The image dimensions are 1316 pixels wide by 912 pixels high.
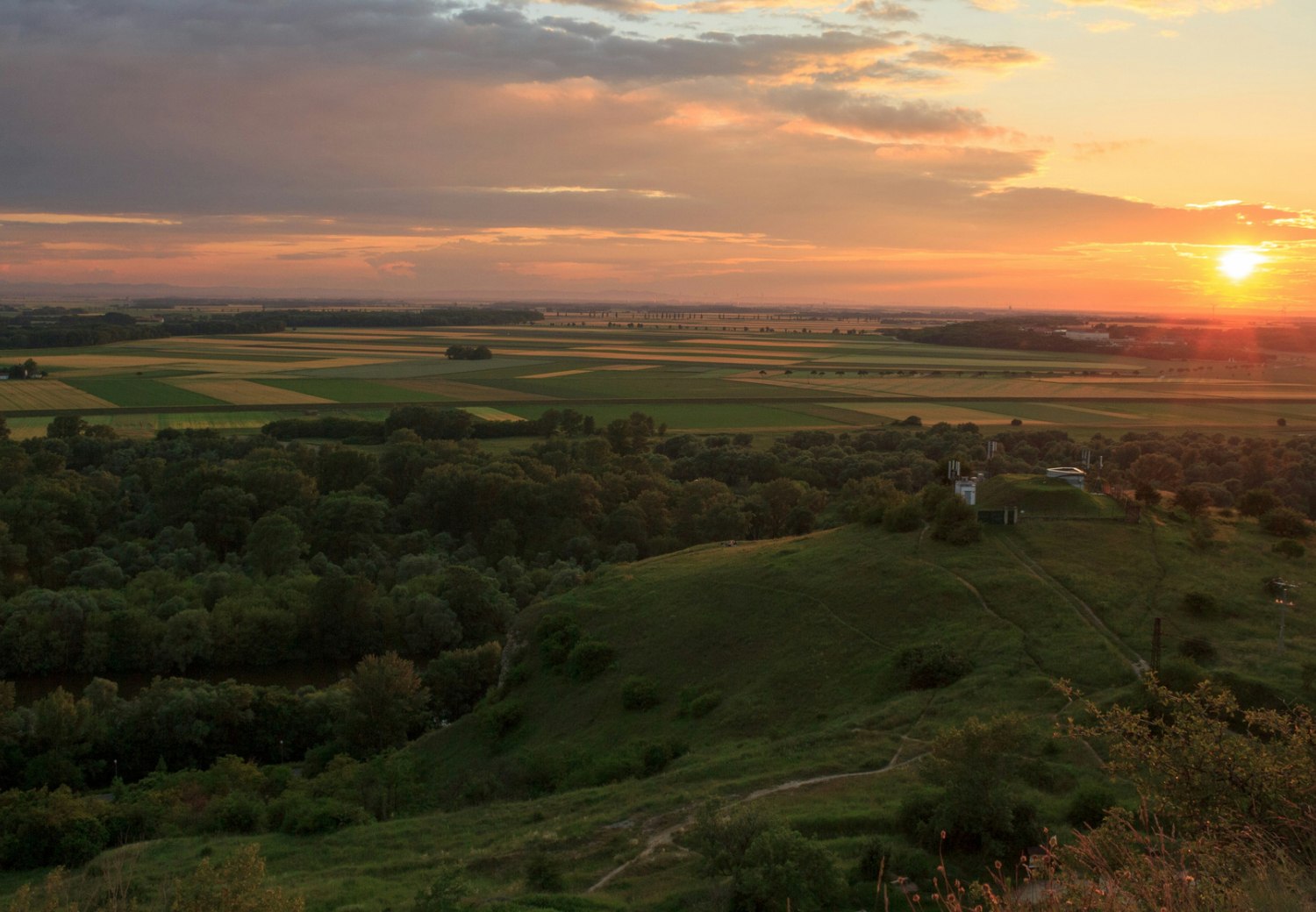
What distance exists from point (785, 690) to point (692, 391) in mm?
Result: 119315

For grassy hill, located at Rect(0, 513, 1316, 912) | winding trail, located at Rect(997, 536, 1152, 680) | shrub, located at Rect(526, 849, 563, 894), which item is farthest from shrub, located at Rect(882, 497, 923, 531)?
shrub, located at Rect(526, 849, 563, 894)

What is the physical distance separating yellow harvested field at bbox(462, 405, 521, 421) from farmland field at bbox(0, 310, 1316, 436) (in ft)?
1.80

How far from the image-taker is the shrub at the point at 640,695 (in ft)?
124

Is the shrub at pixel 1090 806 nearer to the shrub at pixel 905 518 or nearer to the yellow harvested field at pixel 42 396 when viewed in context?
the shrub at pixel 905 518

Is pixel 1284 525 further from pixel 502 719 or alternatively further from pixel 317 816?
pixel 317 816

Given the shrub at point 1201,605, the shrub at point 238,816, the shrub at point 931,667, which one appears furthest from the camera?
the shrub at point 1201,605

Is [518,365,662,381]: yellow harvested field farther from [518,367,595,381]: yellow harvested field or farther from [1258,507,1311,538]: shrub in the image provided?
[1258,507,1311,538]: shrub

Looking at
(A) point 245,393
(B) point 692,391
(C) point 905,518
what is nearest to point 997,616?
(C) point 905,518

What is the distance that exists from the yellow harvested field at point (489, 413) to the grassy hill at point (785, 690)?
75.0m

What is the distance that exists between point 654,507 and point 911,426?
4706 cm

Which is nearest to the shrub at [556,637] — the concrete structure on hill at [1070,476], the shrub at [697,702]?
the shrub at [697,702]

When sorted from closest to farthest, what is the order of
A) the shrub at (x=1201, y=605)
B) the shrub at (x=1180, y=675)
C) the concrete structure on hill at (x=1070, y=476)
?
the shrub at (x=1180, y=675)
the shrub at (x=1201, y=605)
the concrete structure on hill at (x=1070, y=476)

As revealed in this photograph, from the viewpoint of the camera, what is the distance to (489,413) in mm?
127875

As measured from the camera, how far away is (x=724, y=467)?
93.4 metres
